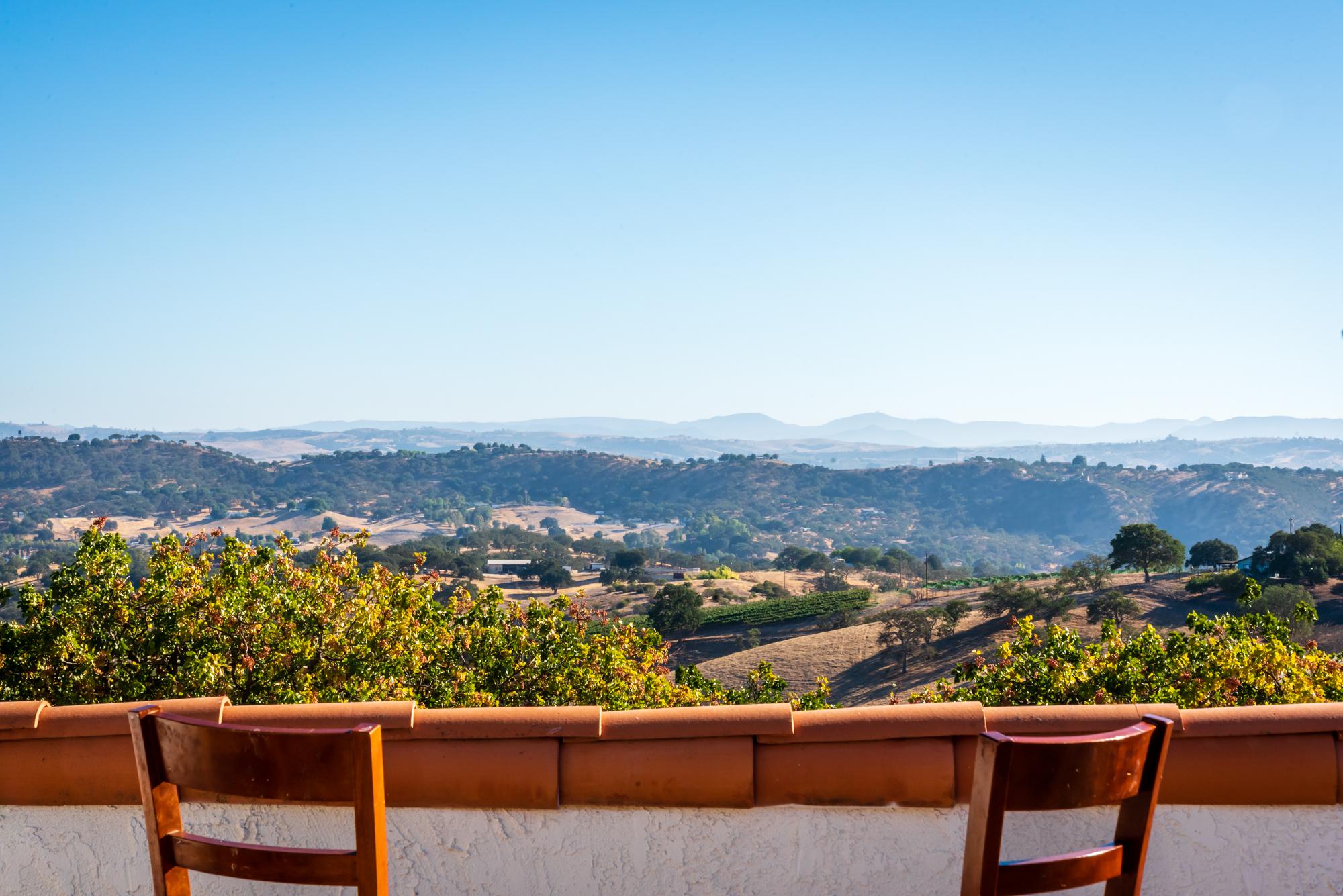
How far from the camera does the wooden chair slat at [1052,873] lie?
5.24ft

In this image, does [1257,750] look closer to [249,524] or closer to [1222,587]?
[1222,587]

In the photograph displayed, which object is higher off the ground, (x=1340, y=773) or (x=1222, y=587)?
(x=1340, y=773)

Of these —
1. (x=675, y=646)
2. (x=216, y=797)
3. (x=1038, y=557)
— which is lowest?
(x=1038, y=557)

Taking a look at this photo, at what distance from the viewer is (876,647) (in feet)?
119

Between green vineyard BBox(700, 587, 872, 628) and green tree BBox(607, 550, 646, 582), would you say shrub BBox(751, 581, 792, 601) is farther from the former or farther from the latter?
green tree BBox(607, 550, 646, 582)

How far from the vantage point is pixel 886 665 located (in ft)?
111

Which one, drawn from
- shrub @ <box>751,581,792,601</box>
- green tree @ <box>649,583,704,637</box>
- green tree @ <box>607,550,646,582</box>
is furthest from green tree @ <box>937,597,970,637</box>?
green tree @ <box>607,550,646,582</box>

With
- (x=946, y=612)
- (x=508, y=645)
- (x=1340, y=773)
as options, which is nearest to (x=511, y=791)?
(x=1340, y=773)

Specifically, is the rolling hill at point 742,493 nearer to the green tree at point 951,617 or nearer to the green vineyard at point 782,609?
the green vineyard at point 782,609

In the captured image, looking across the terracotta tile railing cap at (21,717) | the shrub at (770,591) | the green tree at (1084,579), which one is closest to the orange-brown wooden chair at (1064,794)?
the terracotta tile railing cap at (21,717)

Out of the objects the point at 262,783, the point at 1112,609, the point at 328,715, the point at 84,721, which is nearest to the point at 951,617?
the point at 1112,609

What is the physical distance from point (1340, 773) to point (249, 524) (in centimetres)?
11483

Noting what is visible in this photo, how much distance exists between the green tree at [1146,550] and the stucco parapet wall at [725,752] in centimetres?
4381

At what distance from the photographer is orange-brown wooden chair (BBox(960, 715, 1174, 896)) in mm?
1500
